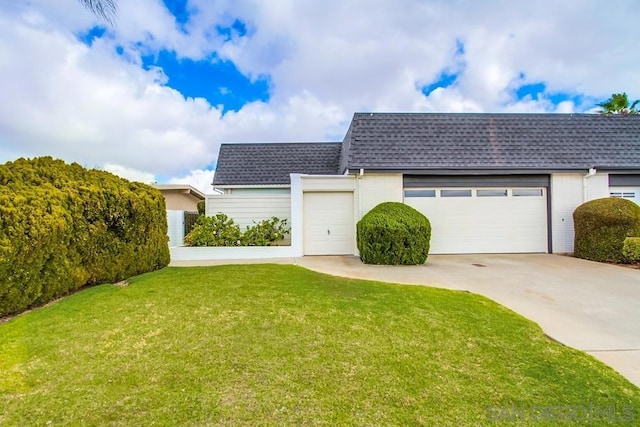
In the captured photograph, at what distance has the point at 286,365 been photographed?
118 inches

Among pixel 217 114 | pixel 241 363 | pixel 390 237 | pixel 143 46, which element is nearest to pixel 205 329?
pixel 241 363

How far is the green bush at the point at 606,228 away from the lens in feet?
28.7

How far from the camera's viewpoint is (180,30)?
32.1ft

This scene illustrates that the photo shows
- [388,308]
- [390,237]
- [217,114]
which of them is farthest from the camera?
[217,114]

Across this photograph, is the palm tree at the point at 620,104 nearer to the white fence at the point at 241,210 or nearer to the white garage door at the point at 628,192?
the white garage door at the point at 628,192

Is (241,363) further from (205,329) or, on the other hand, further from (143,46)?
(143,46)

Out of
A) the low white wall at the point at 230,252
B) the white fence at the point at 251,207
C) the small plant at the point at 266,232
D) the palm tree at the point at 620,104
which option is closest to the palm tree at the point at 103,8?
the low white wall at the point at 230,252

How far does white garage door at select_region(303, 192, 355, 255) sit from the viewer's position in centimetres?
1043

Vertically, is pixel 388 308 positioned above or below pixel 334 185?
below

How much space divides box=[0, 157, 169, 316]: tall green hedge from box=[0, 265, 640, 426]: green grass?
582 mm

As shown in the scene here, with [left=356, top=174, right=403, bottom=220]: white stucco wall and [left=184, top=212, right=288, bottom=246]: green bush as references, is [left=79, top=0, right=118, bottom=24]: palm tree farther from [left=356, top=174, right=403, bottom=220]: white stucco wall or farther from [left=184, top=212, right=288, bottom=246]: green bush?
[left=356, top=174, right=403, bottom=220]: white stucco wall

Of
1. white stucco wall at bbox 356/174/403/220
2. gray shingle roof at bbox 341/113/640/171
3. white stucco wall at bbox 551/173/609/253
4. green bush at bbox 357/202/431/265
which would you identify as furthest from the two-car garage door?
green bush at bbox 357/202/431/265

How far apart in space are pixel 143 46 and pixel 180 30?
1281mm

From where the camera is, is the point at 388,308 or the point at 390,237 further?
the point at 390,237
